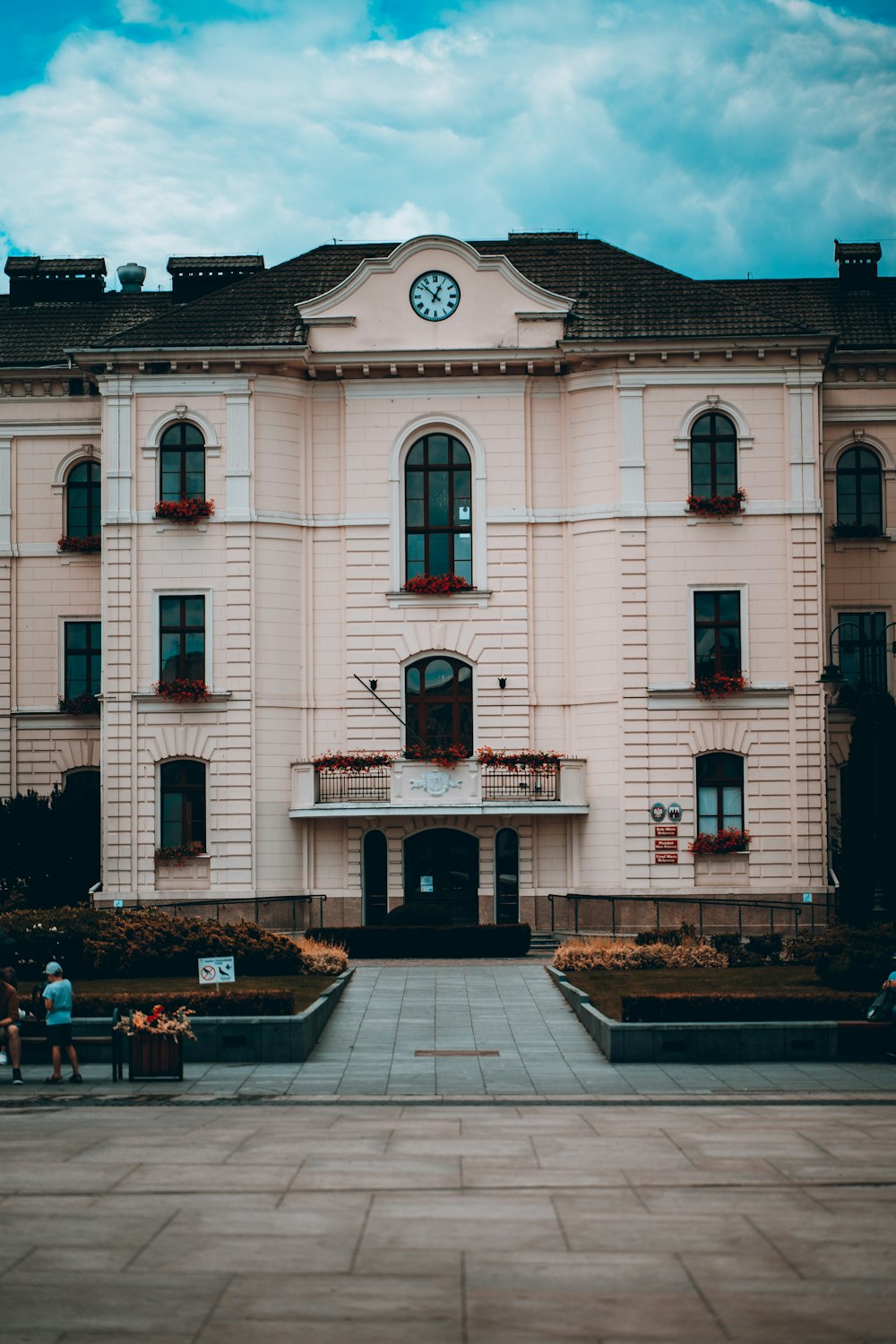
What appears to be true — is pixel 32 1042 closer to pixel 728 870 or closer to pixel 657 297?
pixel 728 870

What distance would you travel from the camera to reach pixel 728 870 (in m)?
40.3

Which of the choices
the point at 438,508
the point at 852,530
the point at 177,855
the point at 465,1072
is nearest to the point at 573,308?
the point at 438,508

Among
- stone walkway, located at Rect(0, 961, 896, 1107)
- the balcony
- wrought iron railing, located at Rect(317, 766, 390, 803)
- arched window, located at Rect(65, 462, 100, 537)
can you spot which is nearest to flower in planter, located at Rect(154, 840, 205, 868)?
the balcony

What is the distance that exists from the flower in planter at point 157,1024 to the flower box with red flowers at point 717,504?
22237mm

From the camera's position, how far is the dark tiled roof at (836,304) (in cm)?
4562

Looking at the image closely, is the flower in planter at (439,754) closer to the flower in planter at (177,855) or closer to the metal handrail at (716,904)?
the metal handrail at (716,904)

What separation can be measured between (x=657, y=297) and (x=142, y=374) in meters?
12.8

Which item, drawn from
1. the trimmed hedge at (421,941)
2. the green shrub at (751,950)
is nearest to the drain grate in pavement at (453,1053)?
the green shrub at (751,950)

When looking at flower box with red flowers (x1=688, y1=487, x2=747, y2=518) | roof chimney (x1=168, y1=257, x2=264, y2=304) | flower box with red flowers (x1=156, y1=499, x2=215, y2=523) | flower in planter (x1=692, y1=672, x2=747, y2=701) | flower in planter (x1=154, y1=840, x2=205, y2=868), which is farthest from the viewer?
roof chimney (x1=168, y1=257, x2=264, y2=304)

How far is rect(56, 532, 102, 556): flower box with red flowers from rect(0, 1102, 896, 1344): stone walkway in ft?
88.7

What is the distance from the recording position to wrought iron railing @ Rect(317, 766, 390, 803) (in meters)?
40.9

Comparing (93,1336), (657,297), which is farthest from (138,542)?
(93,1336)

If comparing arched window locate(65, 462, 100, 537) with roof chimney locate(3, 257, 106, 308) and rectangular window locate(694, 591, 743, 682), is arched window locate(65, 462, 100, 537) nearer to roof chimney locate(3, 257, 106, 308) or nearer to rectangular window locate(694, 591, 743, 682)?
roof chimney locate(3, 257, 106, 308)

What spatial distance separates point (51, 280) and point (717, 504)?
68.2 feet
